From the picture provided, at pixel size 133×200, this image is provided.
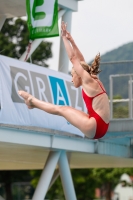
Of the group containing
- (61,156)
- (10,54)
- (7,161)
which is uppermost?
(61,156)

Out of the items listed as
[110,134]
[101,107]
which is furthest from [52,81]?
[101,107]

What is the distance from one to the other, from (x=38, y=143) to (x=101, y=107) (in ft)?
25.2

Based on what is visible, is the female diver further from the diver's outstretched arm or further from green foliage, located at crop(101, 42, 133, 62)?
green foliage, located at crop(101, 42, 133, 62)

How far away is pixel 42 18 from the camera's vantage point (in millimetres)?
19469

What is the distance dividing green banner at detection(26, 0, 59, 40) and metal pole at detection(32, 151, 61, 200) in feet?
12.0

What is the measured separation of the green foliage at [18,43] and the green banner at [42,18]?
105ft

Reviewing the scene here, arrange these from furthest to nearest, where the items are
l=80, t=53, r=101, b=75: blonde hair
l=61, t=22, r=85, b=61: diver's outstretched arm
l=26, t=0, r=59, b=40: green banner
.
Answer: l=26, t=0, r=59, b=40: green banner < l=61, t=22, r=85, b=61: diver's outstretched arm < l=80, t=53, r=101, b=75: blonde hair

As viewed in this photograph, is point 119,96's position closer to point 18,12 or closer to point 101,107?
point 18,12

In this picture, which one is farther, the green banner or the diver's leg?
the green banner

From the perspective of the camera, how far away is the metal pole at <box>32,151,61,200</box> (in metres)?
19.6

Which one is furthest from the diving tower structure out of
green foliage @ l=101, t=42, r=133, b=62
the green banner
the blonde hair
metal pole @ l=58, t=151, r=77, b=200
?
the blonde hair

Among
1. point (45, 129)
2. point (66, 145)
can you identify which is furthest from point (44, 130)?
point (66, 145)

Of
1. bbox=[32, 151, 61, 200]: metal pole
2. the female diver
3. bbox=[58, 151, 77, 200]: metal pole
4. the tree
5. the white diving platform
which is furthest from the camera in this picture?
the tree

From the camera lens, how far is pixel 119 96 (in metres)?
23.1
